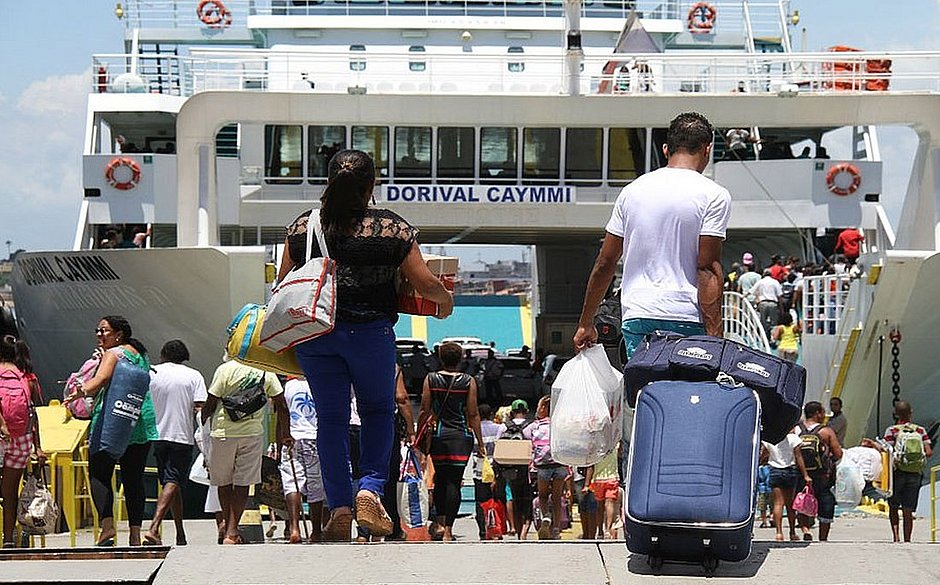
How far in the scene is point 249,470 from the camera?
927 centimetres

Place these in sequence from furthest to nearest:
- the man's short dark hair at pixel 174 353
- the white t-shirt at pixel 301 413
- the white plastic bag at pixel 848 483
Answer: the white plastic bag at pixel 848 483 < the man's short dark hair at pixel 174 353 < the white t-shirt at pixel 301 413

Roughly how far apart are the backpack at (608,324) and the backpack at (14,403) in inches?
147

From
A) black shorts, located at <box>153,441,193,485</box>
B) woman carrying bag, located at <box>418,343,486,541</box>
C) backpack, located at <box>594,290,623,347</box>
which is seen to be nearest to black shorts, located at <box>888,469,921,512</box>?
woman carrying bag, located at <box>418,343,486,541</box>

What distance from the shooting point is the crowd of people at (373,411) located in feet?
18.1

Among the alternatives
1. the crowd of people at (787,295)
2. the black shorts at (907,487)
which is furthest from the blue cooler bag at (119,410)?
the crowd of people at (787,295)

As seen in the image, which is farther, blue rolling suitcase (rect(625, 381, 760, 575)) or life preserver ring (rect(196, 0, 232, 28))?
life preserver ring (rect(196, 0, 232, 28))

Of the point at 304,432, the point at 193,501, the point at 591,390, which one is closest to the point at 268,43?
the point at 193,501

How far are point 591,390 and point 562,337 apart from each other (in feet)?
94.5

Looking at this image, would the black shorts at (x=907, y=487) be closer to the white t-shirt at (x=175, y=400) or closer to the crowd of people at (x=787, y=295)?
the crowd of people at (x=787, y=295)

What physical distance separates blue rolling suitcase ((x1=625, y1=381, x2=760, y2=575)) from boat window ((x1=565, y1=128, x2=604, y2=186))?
16075 millimetres

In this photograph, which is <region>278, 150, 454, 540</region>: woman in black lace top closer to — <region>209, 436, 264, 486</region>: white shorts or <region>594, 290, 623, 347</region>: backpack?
<region>594, 290, 623, 347</region>: backpack

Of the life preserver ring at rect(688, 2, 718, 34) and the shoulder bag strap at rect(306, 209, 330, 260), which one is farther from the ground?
the life preserver ring at rect(688, 2, 718, 34)

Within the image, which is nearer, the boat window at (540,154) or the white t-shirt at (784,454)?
the white t-shirt at (784,454)

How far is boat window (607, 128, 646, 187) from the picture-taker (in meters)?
21.0
